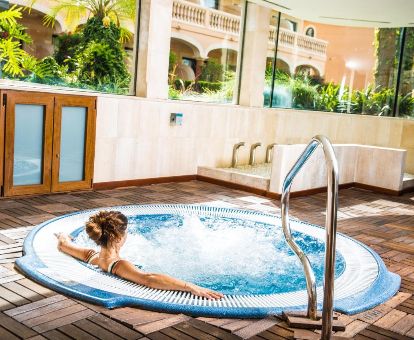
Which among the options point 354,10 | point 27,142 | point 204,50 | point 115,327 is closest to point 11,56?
point 27,142

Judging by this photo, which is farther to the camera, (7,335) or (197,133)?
(197,133)

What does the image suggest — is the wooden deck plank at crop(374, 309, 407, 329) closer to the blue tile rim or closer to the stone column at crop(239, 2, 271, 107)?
the blue tile rim

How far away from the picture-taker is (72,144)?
620 centimetres

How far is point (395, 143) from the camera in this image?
10.4 meters

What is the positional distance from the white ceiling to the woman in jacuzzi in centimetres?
502

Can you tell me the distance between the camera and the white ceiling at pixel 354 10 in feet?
24.2

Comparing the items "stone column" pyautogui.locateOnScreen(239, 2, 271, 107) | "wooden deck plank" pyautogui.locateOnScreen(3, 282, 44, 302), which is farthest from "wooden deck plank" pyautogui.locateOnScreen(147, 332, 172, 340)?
"stone column" pyautogui.locateOnScreen(239, 2, 271, 107)

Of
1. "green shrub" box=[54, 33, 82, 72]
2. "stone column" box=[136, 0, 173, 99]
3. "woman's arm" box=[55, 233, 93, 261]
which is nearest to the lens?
"woman's arm" box=[55, 233, 93, 261]

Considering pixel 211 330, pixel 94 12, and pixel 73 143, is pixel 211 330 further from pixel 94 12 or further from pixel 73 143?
pixel 94 12

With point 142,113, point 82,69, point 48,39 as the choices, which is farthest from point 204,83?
point 48,39

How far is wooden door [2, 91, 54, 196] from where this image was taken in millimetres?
5559

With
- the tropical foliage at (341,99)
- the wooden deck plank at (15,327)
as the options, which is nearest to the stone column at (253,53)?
the tropical foliage at (341,99)

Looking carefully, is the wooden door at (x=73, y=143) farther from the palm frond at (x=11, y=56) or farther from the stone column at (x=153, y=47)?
the stone column at (x=153, y=47)

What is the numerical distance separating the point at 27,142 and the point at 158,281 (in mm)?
3088
